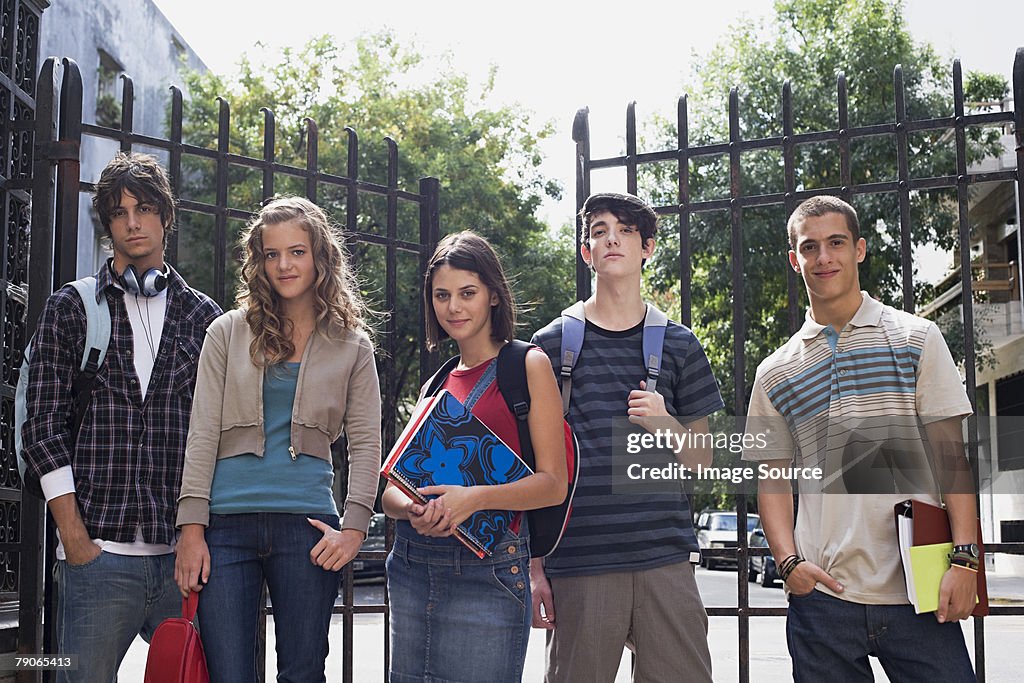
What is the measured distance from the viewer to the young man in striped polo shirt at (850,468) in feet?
10.2

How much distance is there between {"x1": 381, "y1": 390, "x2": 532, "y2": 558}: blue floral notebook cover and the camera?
2.96m

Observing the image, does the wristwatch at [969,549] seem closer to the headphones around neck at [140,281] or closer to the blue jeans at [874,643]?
the blue jeans at [874,643]

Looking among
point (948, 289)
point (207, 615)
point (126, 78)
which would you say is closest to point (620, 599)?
point (207, 615)

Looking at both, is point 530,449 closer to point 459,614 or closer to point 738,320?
point 459,614

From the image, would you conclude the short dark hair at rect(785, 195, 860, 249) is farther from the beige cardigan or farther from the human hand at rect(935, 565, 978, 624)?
the beige cardigan

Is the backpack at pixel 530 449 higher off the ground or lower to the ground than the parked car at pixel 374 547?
higher

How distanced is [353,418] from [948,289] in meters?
20.8

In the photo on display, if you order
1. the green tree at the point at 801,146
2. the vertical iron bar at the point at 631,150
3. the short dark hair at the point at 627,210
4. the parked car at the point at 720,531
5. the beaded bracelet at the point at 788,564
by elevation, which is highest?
the green tree at the point at 801,146

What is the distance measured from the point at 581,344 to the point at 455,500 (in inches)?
34.3

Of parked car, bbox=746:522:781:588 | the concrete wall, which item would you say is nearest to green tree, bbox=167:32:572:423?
the concrete wall

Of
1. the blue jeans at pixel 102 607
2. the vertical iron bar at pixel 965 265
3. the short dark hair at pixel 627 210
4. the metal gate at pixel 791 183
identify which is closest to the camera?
the blue jeans at pixel 102 607

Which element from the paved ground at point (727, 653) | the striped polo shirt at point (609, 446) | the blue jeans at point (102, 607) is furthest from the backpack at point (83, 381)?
the paved ground at point (727, 653)

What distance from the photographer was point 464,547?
117 inches

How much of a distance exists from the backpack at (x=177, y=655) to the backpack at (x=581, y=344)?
1314 mm
